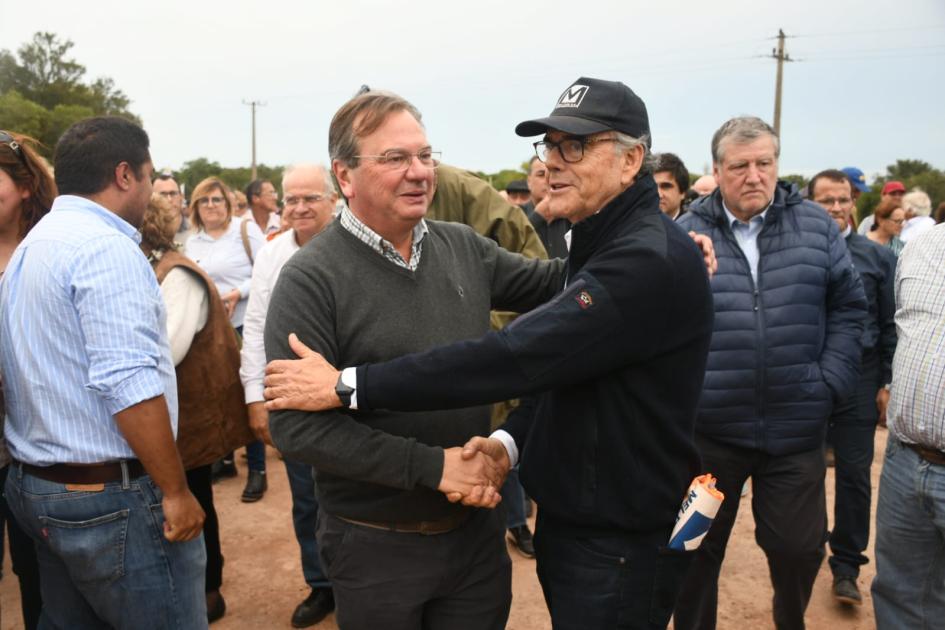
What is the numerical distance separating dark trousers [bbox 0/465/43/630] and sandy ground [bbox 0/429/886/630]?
2.68ft

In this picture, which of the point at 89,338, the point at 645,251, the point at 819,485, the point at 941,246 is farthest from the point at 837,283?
the point at 89,338

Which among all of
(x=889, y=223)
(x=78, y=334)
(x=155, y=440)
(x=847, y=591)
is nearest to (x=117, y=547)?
(x=155, y=440)

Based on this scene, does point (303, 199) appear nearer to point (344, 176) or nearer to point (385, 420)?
point (344, 176)

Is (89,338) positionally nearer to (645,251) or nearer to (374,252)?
(374,252)

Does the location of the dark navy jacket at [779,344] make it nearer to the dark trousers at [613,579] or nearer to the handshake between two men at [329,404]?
the dark trousers at [613,579]

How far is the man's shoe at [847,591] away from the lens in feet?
13.2

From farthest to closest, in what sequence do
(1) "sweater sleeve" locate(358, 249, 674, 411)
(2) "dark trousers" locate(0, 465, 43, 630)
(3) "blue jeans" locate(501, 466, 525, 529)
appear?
(3) "blue jeans" locate(501, 466, 525, 529) < (2) "dark trousers" locate(0, 465, 43, 630) < (1) "sweater sleeve" locate(358, 249, 674, 411)

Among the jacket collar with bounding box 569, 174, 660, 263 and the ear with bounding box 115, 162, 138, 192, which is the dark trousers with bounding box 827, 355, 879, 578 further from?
the ear with bounding box 115, 162, 138, 192

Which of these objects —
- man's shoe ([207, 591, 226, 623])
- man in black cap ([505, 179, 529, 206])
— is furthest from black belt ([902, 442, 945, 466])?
man in black cap ([505, 179, 529, 206])

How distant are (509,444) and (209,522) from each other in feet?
7.66

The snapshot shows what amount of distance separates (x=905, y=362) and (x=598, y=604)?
5.00 ft

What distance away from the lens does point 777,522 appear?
3.22 m

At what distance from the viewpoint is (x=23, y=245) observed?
225 centimetres

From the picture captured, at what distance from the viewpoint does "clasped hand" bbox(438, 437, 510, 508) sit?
6.56ft
